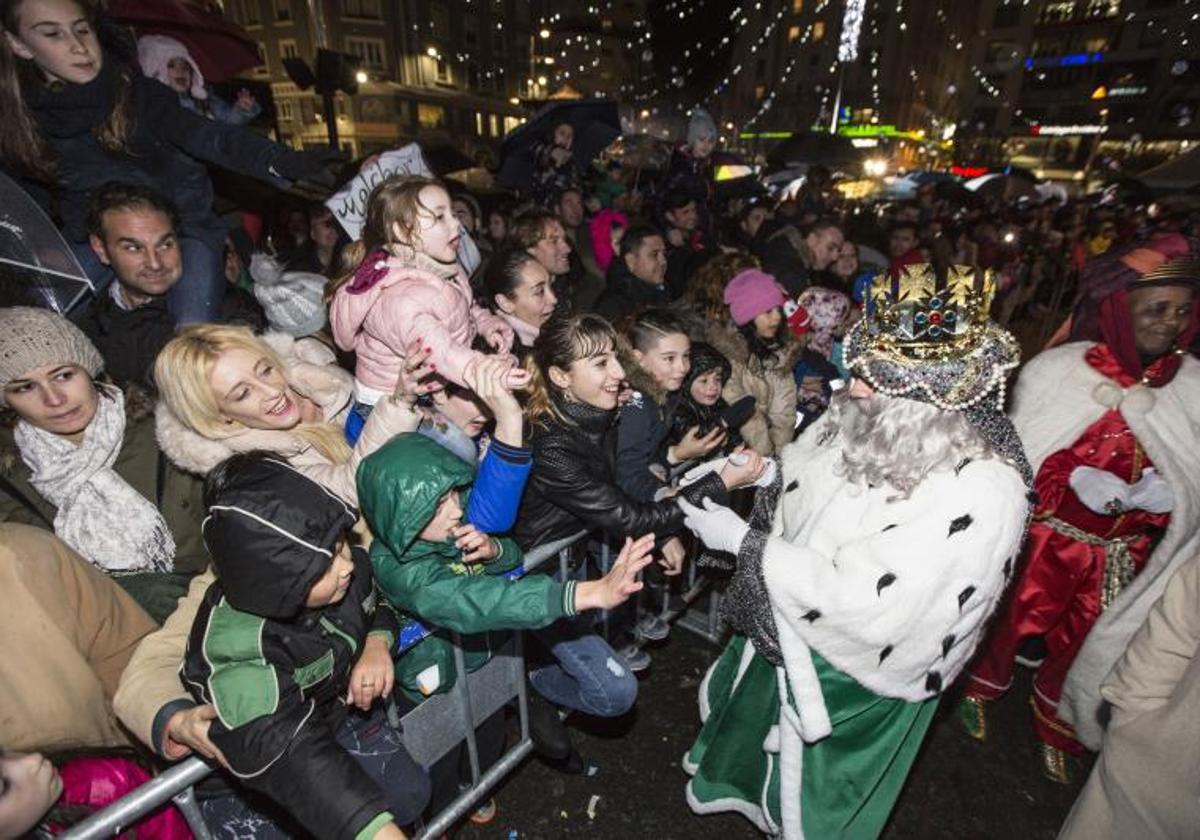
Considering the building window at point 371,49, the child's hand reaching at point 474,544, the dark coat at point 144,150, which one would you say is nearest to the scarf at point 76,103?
the dark coat at point 144,150

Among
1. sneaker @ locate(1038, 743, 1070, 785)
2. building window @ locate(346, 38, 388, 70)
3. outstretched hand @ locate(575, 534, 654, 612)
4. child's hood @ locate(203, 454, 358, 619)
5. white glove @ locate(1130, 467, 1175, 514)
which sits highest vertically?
building window @ locate(346, 38, 388, 70)

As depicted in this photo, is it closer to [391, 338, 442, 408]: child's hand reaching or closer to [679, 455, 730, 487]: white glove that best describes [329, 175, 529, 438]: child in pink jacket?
[391, 338, 442, 408]: child's hand reaching

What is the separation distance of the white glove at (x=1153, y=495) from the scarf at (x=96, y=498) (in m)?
4.92

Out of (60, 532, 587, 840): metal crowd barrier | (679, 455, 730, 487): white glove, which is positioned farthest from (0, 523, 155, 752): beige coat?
(679, 455, 730, 487): white glove

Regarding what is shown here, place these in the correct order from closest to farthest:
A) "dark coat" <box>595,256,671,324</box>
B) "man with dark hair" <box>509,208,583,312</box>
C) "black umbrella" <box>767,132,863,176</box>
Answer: "man with dark hair" <box>509,208,583,312</box> → "dark coat" <box>595,256,671,324</box> → "black umbrella" <box>767,132,863,176</box>

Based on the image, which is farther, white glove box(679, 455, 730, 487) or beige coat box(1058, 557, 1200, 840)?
white glove box(679, 455, 730, 487)

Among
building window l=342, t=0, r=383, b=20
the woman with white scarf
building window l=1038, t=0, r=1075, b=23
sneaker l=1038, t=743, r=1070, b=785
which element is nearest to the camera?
the woman with white scarf

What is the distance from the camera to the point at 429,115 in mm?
40562

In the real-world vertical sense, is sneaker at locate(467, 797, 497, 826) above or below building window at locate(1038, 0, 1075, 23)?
below

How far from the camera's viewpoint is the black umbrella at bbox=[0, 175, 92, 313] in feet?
9.25

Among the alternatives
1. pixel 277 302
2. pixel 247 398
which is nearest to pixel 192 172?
pixel 277 302

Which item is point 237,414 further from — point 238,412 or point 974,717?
point 974,717

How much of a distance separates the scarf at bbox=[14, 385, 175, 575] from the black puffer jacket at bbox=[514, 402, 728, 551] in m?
1.62

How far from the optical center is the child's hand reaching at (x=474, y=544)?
7.24 feet
